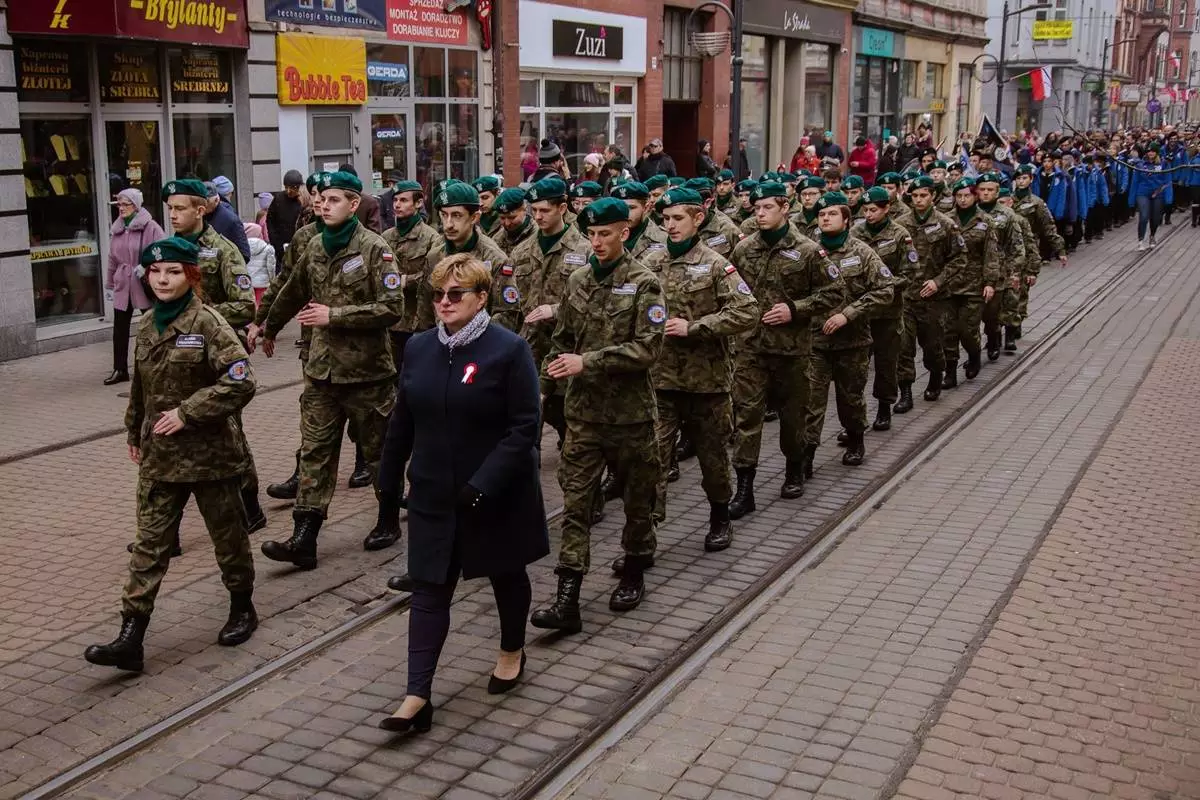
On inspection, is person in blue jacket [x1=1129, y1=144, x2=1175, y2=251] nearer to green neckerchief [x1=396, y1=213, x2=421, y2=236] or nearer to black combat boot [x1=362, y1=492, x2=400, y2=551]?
green neckerchief [x1=396, y1=213, x2=421, y2=236]

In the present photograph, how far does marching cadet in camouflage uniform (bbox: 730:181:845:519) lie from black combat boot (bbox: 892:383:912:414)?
311 cm

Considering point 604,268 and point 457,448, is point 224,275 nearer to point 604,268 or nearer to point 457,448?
point 604,268

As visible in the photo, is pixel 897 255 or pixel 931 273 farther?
pixel 931 273

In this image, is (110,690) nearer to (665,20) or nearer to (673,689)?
(673,689)

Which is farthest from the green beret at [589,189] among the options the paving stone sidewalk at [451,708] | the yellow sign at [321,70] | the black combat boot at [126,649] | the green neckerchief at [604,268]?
the yellow sign at [321,70]

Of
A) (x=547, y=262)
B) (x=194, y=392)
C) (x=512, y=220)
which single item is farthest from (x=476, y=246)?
(x=194, y=392)

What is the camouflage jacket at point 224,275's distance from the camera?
8656mm

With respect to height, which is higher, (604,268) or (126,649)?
(604,268)

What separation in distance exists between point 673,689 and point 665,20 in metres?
24.4

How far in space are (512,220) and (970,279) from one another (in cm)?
508

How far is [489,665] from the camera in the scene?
6.61m

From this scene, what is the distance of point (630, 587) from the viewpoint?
7.45 metres

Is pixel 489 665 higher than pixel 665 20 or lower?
lower

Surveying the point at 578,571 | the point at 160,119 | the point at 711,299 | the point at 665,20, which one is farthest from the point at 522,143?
the point at 578,571
